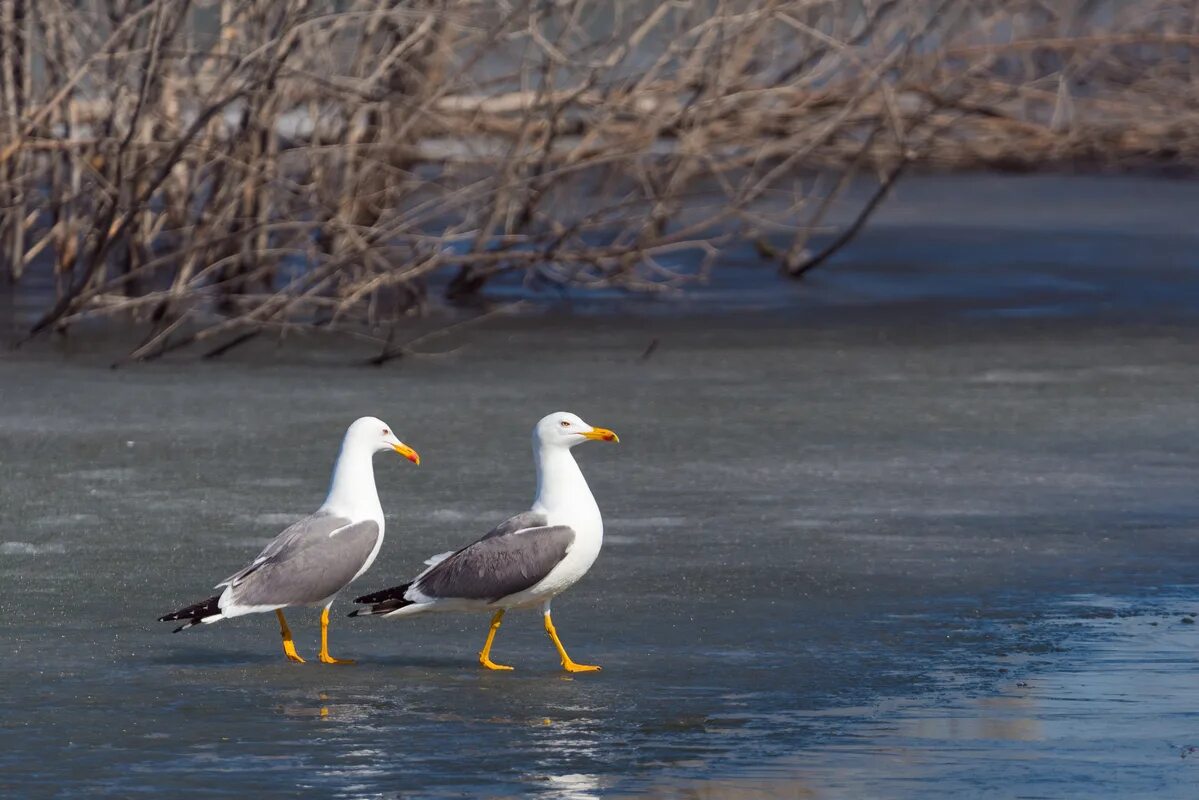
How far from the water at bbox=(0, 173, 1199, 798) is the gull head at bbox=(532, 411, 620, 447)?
0.60 m

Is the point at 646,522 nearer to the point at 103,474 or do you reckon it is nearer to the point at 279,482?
the point at 279,482

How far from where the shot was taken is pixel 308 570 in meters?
6.14

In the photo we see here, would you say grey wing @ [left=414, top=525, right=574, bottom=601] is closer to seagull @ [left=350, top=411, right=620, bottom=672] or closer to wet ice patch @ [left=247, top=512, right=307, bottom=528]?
seagull @ [left=350, top=411, right=620, bottom=672]

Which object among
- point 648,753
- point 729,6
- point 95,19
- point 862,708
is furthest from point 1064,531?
point 95,19

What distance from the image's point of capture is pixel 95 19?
13508 mm

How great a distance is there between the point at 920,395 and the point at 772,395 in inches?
28.9

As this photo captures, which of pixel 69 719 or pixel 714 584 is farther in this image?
pixel 714 584

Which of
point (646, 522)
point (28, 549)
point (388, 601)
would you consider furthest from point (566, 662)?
point (28, 549)

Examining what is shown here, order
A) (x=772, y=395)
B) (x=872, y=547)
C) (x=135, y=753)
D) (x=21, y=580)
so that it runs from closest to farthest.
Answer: (x=135, y=753) < (x=21, y=580) < (x=872, y=547) < (x=772, y=395)

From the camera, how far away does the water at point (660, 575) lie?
5.37 metres

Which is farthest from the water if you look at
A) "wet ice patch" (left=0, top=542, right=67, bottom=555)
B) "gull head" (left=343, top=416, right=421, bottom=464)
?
"gull head" (left=343, top=416, right=421, bottom=464)

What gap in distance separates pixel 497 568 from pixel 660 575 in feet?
5.05

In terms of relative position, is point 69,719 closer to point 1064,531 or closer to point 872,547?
point 872,547

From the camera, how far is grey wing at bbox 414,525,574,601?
609 centimetres
